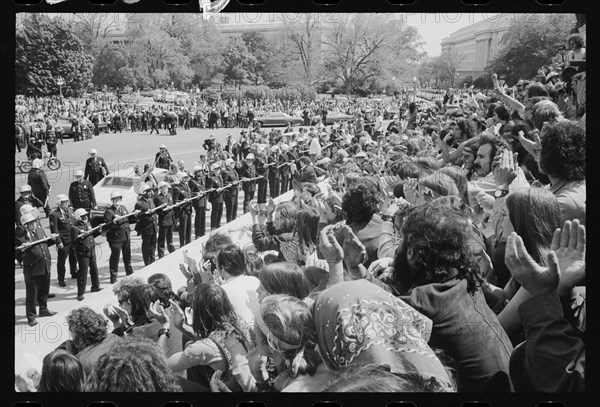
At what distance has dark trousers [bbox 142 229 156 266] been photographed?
5314 millimetres

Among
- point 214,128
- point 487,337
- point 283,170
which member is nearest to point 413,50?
point 214,128

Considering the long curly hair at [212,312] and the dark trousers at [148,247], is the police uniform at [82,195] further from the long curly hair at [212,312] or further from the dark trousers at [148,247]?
the long curly hair at [212,312]

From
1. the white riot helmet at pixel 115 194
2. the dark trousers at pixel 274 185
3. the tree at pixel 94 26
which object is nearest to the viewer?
the tree at pixel 94 26

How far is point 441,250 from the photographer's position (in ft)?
10.1

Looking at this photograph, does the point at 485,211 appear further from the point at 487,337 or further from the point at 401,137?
the point at 401,137

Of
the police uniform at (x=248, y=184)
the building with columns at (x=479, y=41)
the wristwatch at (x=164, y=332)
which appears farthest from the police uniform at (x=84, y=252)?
the building with columns at (x=479, y=41)

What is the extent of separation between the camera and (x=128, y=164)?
579cm

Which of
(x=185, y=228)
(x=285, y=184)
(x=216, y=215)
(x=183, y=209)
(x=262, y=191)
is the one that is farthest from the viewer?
(x=183, y=209)

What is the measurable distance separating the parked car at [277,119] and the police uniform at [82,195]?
1573mm

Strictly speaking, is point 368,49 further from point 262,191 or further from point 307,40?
point 262,191

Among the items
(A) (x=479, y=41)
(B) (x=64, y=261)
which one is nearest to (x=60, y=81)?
(B) (x=64, y=261)

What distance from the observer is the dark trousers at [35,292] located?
4820 millimetres

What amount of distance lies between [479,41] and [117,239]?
3384 millimetres

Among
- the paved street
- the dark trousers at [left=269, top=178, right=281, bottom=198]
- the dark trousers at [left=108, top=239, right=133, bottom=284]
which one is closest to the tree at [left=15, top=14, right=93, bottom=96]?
the paved street
